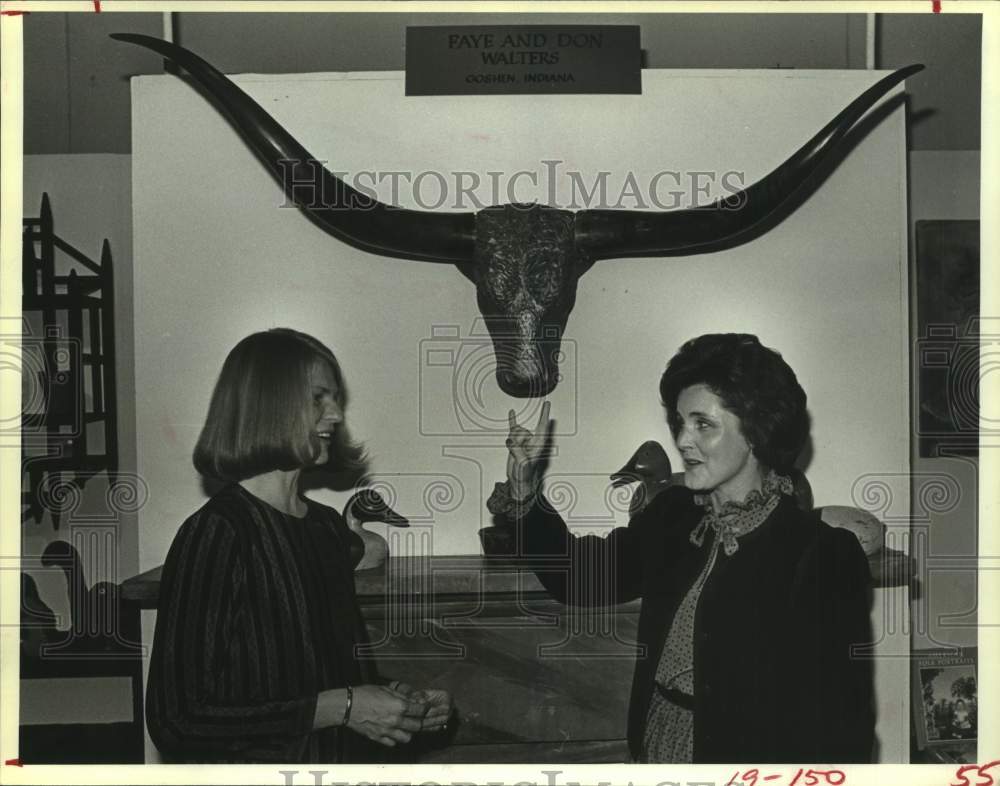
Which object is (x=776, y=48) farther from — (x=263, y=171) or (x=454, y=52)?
(x=263, y=171)

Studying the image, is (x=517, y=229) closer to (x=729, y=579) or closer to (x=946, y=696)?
(x=729, y=579)

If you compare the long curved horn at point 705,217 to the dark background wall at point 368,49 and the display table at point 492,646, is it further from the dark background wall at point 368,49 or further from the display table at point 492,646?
the display table at point 492,646

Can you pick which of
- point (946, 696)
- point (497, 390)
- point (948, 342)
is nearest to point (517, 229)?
point (497, 390)

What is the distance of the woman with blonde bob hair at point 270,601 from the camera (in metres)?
1.91

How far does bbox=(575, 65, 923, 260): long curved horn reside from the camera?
1979 millimetres

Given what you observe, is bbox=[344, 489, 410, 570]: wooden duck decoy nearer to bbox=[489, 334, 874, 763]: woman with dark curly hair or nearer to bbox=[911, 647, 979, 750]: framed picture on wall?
bbox=[489, 334, 874, 763]: woman with dark curly hair

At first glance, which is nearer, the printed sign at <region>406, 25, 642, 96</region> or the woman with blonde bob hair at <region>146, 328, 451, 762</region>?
the woman with blonde bob hair at <region>146, 328, 451, 762</region>

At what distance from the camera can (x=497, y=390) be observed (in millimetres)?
1995

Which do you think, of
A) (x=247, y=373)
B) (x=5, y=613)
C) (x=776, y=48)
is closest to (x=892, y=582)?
(x=776, y=48)

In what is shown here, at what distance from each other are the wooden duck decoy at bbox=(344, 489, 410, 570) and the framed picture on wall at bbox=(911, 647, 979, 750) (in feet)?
3.74

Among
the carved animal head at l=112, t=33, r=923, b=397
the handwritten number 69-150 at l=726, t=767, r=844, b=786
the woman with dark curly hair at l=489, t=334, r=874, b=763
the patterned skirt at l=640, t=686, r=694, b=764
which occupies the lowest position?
the handwritten number 69-150 at l=726, t=767, r=844, b=786

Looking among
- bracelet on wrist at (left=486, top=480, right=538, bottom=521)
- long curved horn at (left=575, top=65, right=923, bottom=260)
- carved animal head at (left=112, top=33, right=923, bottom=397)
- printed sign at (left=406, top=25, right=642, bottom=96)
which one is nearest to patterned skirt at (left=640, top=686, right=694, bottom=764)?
bracelet on wrist at (left=486, top=480, right=538, bottom=521)

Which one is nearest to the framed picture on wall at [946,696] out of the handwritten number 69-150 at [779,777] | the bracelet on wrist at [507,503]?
the handwritten number 69-150 at [779,777]

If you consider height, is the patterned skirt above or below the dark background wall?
below
